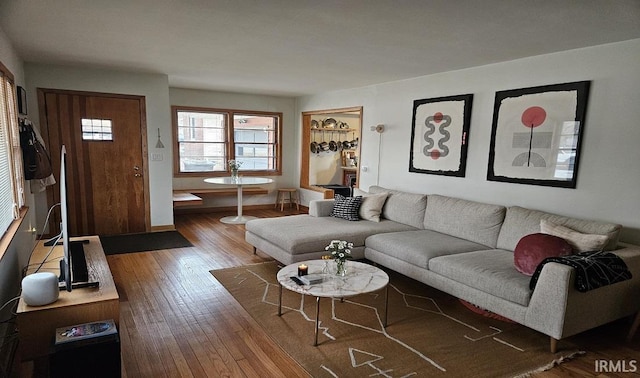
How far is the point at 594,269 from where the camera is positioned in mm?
2518

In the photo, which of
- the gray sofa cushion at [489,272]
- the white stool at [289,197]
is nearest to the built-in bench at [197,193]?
the white stool at [289,197]

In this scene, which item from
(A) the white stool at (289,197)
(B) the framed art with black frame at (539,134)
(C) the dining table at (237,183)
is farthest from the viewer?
(A) the white stool at (289,197)

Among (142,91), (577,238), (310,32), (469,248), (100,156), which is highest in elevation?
(310,32)

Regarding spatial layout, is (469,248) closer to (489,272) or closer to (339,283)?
(489,272)

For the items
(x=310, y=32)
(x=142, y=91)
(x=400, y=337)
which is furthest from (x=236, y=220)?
(x=400, y=337)

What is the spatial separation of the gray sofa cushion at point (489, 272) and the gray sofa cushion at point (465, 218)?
10.6 inches

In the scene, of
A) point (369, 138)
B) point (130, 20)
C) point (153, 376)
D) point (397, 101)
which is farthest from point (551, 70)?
point (153, 376)

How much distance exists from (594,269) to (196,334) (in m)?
2.77

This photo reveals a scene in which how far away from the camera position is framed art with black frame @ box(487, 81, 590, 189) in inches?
133

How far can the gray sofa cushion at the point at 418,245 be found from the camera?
136 inches

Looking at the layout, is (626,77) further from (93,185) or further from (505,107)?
(93,185)

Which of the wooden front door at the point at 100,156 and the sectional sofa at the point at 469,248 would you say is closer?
the sectional sofa at the point at 469,248

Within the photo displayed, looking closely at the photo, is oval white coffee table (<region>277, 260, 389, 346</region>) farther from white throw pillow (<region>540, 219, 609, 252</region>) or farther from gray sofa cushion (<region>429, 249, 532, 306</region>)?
white throw pillow (<region>540, 219, 609, 252</region>)

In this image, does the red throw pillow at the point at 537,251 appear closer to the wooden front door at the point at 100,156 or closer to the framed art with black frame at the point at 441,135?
the framed art with black frame at the point at 441,135
